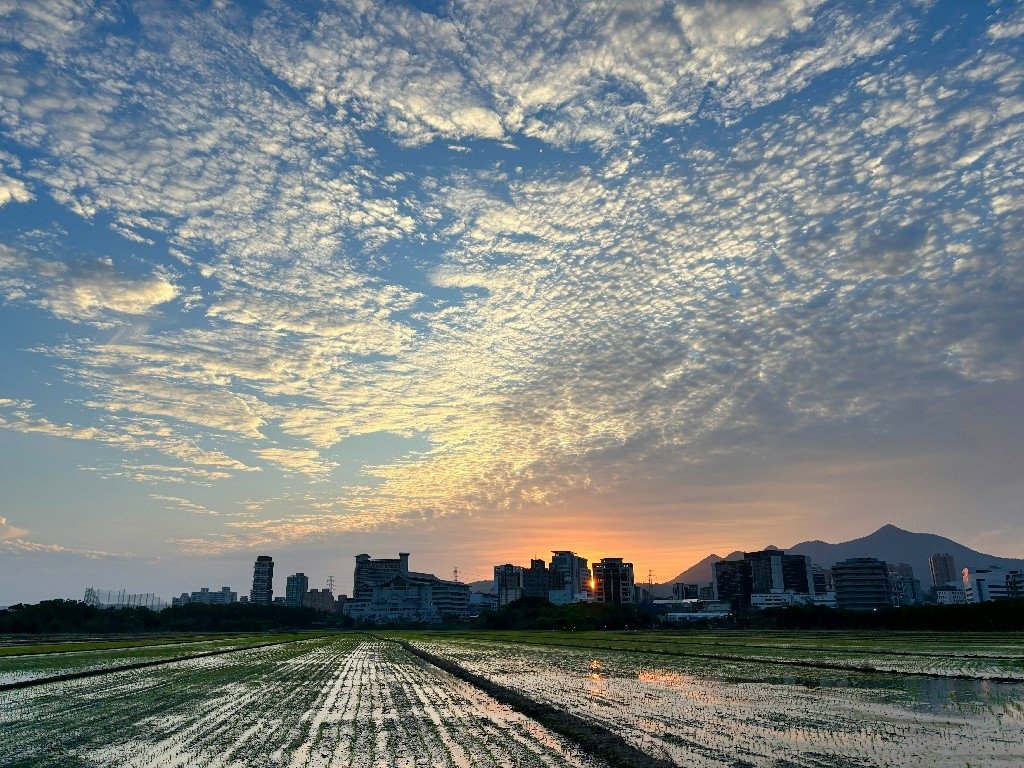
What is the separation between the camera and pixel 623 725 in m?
25.4

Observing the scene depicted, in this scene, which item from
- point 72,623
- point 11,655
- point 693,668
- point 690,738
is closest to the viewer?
Result: point 690,738

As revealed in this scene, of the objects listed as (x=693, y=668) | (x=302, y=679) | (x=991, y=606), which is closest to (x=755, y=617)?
(x=991, y=606)

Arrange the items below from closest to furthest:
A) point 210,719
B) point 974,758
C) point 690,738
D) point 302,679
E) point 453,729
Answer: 1. point 974,758
2. point 690,738
3. point 453,729
4. point 210,719
5. point 302,679

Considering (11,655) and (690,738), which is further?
(11,655)

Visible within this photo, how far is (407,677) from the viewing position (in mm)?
48125

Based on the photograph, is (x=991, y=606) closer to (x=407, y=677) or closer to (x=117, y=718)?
(x=407, y=677)

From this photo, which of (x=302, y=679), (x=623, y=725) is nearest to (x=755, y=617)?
(x=302, y=679)

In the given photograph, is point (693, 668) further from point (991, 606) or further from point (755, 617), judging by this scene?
point (755, 617)

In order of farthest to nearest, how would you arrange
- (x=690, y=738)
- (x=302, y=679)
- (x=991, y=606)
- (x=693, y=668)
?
(x=991, y=606)
(x=693, y=668)
(x=302, y=679)
(x=690, y=738)

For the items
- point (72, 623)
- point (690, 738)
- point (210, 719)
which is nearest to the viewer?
point (690, 738)

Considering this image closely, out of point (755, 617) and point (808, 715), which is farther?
point (755, 617)

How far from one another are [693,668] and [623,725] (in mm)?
28057

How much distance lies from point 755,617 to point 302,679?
6497 inches

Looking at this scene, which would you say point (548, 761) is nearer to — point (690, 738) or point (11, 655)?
point (690, 738)
